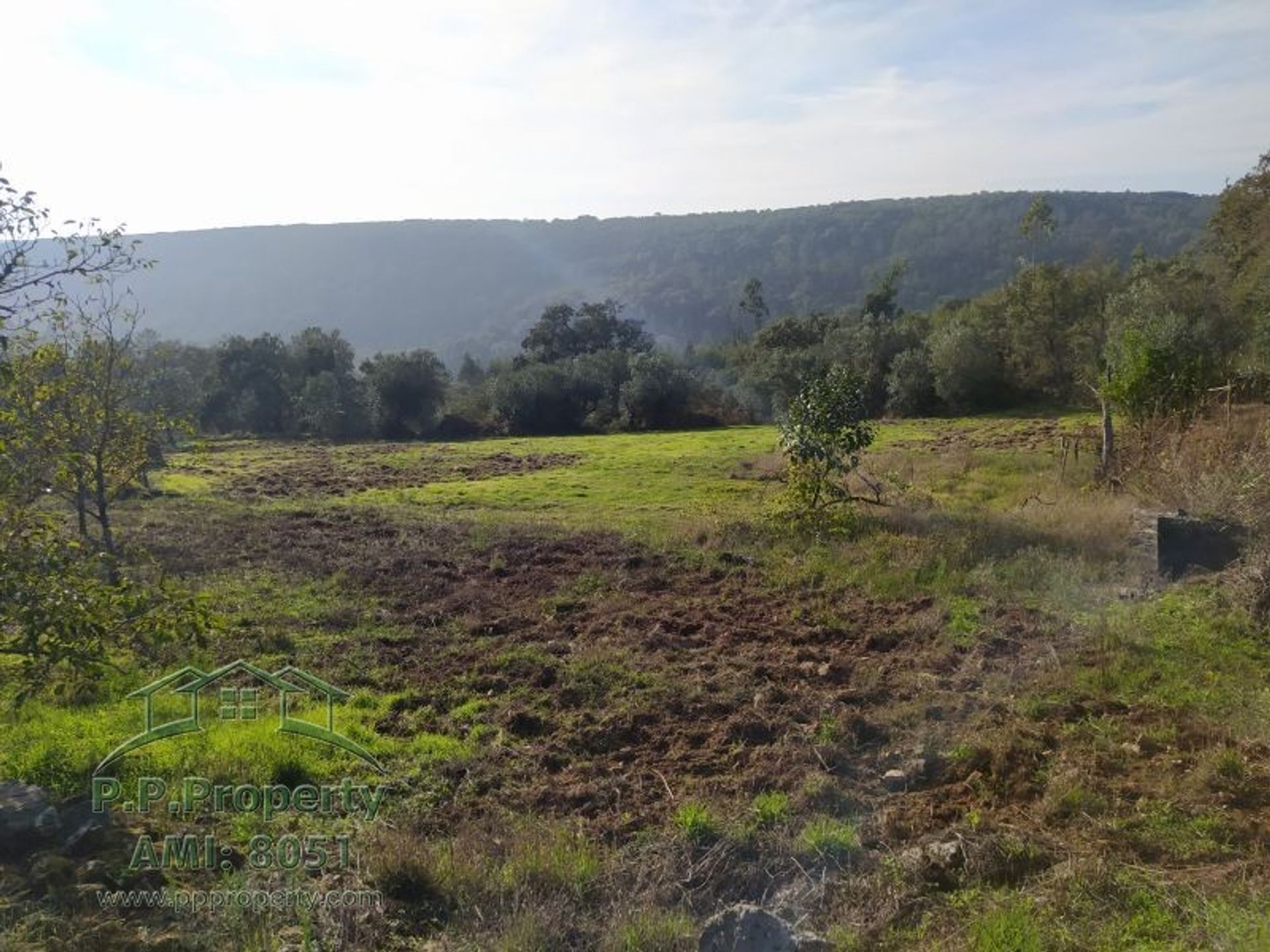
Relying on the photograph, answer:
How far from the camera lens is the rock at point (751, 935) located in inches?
155

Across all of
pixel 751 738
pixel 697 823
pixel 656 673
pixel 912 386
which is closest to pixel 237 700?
pixel 656 673

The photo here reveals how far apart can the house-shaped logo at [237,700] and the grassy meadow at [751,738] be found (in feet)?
0.61

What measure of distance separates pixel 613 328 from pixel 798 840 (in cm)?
5683

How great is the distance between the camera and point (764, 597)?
10.9 meters

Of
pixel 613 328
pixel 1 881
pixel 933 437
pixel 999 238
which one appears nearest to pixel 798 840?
pixel 1 881

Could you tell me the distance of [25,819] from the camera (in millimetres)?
5059

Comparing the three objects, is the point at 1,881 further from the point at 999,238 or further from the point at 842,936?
the point at 999,238

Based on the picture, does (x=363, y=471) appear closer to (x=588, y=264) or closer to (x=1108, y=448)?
(x=1108, y=448)

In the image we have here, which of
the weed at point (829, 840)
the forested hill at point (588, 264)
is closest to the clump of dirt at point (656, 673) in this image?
the weed at point (829, 840)

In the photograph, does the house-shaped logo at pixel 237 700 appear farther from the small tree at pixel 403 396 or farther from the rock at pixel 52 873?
the small tree at pixel 403 396

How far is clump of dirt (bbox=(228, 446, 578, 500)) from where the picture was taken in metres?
26.0

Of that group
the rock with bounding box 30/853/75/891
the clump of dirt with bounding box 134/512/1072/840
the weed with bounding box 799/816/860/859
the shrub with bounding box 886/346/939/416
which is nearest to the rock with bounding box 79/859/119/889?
the rock with bounding box 30/853/75/891

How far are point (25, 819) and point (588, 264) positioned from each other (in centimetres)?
12920

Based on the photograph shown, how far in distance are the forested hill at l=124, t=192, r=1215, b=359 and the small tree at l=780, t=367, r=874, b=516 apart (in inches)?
3134
